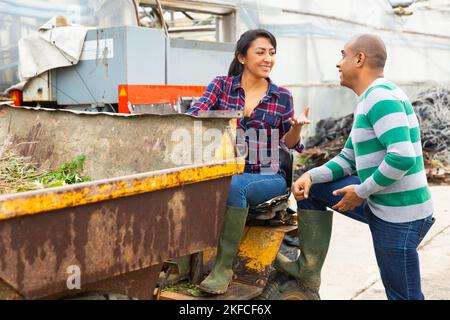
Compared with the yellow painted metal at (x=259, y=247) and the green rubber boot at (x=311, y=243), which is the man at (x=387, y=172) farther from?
the yellow painted metal at (x=259, y=247)

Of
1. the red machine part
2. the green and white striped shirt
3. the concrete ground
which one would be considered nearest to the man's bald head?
the green and white striped shirt

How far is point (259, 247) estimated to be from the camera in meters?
3.58

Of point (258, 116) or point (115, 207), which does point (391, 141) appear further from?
point (115, 207)

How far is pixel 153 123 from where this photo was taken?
317 cm

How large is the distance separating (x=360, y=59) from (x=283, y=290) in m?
1.38

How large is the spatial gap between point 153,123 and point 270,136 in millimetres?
842

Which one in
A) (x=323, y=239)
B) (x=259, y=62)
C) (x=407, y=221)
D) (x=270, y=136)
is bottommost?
(x=323, y=239)

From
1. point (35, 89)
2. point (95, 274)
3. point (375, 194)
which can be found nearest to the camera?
point (95, 274)

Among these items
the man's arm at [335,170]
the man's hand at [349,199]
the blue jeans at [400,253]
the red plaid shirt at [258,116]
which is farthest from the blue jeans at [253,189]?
the blue jeans at [400,253]

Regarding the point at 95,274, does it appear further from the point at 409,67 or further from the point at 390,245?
the point at 409,67

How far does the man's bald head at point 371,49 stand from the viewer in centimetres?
301

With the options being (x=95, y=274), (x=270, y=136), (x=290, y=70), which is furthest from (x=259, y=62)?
(x=290, y=70)

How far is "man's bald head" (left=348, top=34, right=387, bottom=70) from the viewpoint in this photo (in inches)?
119

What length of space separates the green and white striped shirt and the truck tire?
0.84 m
